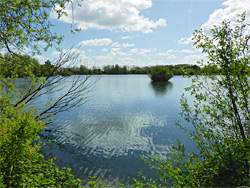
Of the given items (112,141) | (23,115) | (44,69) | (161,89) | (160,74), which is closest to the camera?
(23,115)

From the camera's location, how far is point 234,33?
169 inches

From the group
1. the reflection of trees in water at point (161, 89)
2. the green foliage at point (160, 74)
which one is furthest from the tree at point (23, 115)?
the green foliage at point (160, 74)

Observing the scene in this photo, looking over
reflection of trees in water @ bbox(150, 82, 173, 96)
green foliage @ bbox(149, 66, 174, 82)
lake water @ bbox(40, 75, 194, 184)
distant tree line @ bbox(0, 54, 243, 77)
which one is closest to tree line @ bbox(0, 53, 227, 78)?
distant tree line @ bbox(0, 54, 243, 77)

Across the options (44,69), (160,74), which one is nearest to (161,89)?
(160,74)

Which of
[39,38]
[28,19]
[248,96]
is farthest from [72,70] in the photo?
[248,96]

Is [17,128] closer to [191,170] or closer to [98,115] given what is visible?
[191,170]

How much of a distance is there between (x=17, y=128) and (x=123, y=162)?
6769mm

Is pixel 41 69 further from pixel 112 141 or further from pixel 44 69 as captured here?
pixel 112 141

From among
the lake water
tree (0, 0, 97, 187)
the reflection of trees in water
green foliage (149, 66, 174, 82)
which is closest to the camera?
tree (0, 0, 97, 187)

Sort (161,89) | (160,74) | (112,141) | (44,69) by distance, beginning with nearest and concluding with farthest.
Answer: (44,69), (112,141), (161,89), (160,74)

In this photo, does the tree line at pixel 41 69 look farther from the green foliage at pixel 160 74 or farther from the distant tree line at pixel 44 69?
the green foliage at pixel 160 74

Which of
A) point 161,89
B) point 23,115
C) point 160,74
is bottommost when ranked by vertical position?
point 161,89

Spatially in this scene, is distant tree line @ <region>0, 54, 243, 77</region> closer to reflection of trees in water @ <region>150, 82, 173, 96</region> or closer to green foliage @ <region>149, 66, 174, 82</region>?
reflection of trees in water @ <region>150, 82, 173, 96</region>

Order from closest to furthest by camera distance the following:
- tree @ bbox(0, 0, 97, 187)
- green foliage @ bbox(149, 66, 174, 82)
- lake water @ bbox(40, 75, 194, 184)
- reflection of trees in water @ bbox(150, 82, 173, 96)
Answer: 1. tree @ bbox(0, 0, 97, 187)
2. lake water @ bbox(40, 75, 194, 184)
3. reflection of trees in water @ bbox(150, 82, 173, 96)
4. green foliage @ bbox(149, 66, 174, 82)
